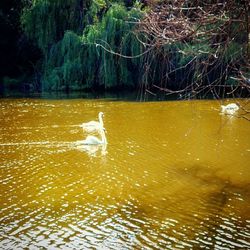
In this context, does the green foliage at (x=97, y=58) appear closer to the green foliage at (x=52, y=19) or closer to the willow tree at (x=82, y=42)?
the willow tree at (x=82, y=42)

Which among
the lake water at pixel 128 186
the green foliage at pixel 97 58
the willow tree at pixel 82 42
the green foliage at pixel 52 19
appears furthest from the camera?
the green foliage at pixel 52 19

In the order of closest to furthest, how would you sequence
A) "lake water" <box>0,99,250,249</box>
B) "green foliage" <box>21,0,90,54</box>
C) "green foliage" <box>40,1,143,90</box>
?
"lake water" <box>0,99,250,249</box>
"green foliage" <box>40,1,143,90</box>
"green foliage" <box>21,0,90,54</box>

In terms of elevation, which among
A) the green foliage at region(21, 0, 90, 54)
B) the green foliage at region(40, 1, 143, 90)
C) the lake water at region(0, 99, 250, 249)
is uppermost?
the green foliage at region(21, 0, 90, 54)

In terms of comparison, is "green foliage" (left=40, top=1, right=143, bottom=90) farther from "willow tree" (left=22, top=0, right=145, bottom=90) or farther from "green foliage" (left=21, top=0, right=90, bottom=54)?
"green foliage" (left=21, top=0, right=90, bottom=54)

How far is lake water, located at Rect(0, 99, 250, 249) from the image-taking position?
20.3ft

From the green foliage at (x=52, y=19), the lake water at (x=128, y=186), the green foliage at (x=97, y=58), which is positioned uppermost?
the green foliage at (x=52, y=19)

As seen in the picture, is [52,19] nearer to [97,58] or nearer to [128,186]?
[97,58]

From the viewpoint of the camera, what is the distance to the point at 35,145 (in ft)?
38.9

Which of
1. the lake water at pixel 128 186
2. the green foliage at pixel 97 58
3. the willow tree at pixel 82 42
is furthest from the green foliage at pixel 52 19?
the lake water at pixel 128 186

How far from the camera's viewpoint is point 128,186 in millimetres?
8352

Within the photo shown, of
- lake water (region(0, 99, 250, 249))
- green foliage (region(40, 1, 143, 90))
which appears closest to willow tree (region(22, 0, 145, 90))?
green foliage (region(40, 1, 143, 90))

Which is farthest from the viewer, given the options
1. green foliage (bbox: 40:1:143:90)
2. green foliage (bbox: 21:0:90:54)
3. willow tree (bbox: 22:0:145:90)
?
green foliage (bbox: 21:0:90:54)

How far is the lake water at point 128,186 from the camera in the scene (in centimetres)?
620

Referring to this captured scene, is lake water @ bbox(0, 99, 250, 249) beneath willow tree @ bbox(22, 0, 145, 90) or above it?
beneath
